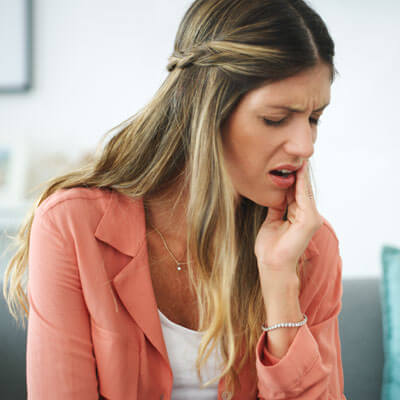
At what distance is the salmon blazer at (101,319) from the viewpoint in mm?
909

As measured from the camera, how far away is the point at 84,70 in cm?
198

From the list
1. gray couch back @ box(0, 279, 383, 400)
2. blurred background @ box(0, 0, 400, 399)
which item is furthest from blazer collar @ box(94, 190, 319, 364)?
blurred background @ box(0, 0, 400, 399)

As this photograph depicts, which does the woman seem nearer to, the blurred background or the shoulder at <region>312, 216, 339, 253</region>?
the shoulder at <region>312, 216, 339, 253</region>

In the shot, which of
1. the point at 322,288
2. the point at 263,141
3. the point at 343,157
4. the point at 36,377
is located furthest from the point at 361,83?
the point at 36,377

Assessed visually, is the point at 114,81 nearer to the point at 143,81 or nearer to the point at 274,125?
the point at 143,81

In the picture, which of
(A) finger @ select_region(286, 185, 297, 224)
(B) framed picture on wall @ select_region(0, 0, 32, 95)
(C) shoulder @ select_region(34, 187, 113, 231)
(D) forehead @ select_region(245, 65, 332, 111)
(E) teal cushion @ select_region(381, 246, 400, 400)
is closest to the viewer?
(D) forehead @ select_region(245, 65, 332, 111)

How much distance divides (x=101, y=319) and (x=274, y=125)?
51 centimetres

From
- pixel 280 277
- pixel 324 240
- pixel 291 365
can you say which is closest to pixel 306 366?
pixel 291 365

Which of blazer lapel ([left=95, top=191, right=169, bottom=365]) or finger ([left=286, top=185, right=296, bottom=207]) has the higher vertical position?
finger ([left=286, top=185, right=296, bottom=207])

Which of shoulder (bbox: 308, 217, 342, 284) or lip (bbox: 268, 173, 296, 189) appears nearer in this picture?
lip (bbox: 268, 173, 296, 189)

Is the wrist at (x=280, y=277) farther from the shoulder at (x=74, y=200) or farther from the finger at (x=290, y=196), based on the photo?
the shoulder at (x=74, y=200)

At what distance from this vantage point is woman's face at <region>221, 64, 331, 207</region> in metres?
0.86

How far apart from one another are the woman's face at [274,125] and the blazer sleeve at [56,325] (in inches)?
15.3

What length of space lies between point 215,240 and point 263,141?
24 cm
